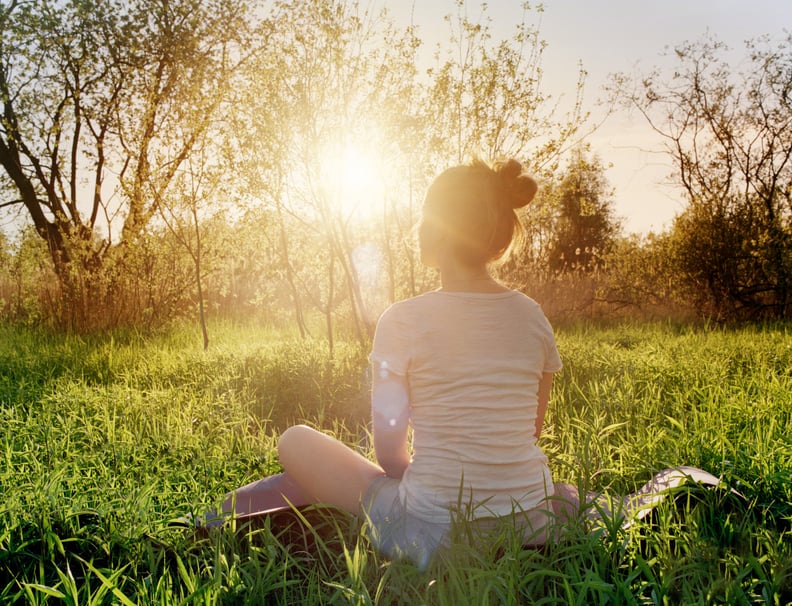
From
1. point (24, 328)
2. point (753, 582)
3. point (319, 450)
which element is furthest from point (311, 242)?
point (753, 582)

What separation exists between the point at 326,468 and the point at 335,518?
0.23m

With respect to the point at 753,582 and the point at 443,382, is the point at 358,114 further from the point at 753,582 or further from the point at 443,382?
the point at 753,582

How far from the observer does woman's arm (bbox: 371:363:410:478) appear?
80.4 inches

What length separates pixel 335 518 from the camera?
2.51 metres

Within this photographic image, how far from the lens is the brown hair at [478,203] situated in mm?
2047

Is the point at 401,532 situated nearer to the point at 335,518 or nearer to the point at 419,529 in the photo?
the point at 419,529

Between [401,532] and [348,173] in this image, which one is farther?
[348,173]

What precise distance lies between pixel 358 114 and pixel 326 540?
5.58 metres

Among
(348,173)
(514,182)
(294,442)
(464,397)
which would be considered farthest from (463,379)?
(348,173)

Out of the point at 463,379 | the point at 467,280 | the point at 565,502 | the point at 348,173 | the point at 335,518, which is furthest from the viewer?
the point at 348,173

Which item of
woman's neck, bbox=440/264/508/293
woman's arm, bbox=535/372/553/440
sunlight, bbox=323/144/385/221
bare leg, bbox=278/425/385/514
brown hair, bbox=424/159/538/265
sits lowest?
bare leg, bbox=278/425/385/514

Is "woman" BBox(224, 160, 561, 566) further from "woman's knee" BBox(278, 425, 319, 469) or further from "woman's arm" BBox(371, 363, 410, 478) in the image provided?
"woman's knee" BBox(278, 425, 319, 469)

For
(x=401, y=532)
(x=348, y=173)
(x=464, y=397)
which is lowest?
(x=401, y=532)

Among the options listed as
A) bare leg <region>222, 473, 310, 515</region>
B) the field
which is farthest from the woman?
bare leg <region>222, 473, 310, 515</region>
